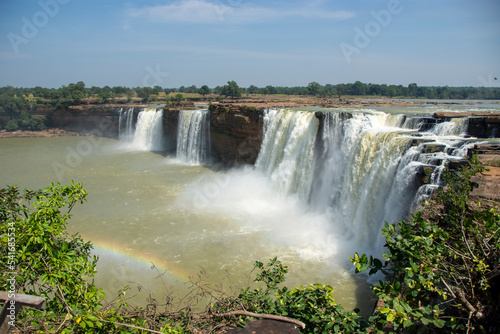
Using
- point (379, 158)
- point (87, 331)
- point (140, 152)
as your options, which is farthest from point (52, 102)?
point (87, 331)

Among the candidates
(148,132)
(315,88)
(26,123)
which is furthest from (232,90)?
(26,123)

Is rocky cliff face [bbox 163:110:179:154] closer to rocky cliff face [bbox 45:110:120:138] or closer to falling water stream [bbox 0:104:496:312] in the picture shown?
falling water stream [bbox 0:104:496:312]

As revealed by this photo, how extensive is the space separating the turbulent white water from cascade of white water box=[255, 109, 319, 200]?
1224cm

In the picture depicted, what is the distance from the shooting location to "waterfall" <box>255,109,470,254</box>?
27.8ft

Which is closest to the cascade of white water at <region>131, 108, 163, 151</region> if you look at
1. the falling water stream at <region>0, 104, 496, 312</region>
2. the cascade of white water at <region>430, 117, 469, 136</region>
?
the falling water stream at <region>0, 104, 496, 312</region>

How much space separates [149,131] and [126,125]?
474 centimetres

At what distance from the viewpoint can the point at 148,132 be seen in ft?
90.3

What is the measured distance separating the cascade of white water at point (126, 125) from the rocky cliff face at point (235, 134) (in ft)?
37.8

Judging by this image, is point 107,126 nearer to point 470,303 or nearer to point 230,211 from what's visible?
point 230,211

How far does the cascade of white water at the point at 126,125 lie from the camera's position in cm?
3002

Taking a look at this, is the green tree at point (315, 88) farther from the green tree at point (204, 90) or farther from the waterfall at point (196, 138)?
the waterfall at point (196, 138)

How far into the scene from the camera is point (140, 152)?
26.2 meters

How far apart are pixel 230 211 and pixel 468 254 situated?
1102 centimetres

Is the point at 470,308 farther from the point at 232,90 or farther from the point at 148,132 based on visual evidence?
the point at 232,90
